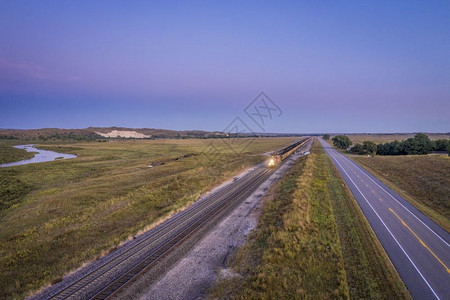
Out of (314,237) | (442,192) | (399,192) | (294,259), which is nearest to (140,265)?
(294,259)

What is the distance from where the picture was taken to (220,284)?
11.4 m

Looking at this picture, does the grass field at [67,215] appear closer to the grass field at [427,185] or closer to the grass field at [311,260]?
the grass field at [311,260]

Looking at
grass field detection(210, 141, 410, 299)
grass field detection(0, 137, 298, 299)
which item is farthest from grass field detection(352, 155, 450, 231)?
grass field detection(0, 137, 298, 299)

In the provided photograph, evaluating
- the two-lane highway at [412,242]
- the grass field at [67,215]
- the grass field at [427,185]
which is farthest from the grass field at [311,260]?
the grass field at [67,215]

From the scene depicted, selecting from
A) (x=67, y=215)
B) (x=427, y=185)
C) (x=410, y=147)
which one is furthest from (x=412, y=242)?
(x=410, y=147)

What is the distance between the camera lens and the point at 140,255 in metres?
13.9

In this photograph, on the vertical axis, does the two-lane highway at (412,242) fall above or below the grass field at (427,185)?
below

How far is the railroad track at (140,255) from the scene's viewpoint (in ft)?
35.4

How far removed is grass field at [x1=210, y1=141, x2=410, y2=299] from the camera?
10.7 metres

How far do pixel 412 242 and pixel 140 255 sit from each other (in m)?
18.6

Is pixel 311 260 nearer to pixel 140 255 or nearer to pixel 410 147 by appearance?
pixel 140 255

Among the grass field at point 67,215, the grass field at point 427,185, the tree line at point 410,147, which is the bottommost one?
the grass field at point 67,215

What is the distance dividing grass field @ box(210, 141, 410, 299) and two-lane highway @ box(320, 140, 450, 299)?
76 centimetres

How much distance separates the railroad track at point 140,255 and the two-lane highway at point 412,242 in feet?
43.7
